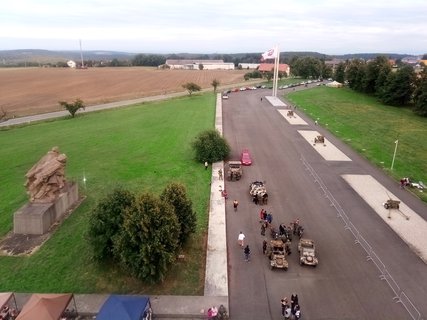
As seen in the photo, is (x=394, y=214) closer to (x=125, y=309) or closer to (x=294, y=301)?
(x=294, y=301)

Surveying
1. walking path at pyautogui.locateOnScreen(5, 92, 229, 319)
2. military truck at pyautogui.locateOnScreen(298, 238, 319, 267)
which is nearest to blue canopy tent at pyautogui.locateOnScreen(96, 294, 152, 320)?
walking path at pyautogui.locateOnScreen(5, 92, 229, 319)

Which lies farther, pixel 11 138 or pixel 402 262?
pixel 11 138

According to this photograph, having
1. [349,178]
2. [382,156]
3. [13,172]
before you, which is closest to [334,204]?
[349,178]

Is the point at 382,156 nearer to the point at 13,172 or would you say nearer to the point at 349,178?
the point at 349,178

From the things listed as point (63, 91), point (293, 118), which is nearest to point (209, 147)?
point (293, 118)

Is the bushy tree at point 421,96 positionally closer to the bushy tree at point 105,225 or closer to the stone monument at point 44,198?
the stone monument at point 44,198

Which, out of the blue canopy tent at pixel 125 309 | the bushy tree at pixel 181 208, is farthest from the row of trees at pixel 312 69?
the blue canopy tent at pixel 125 309
